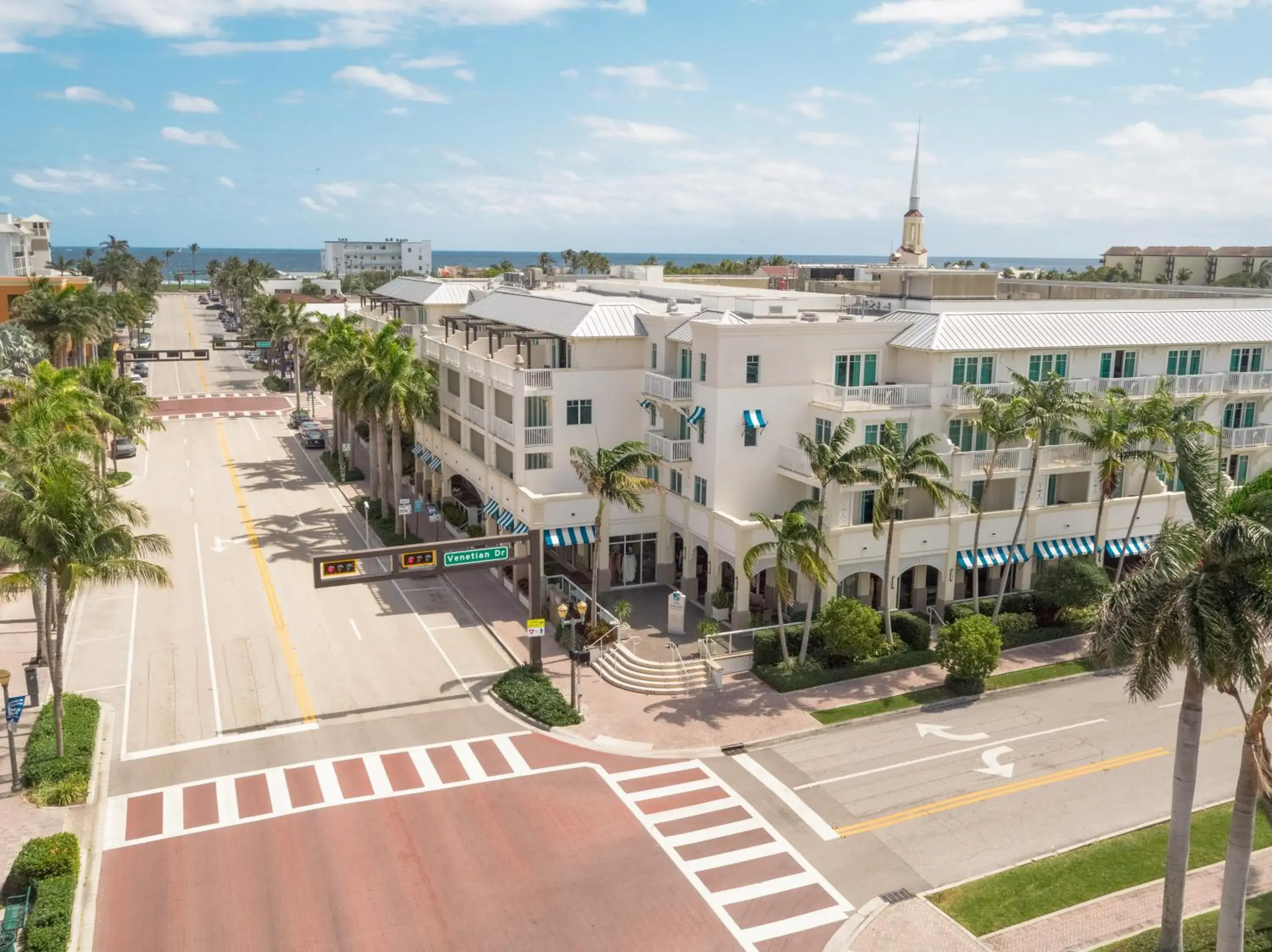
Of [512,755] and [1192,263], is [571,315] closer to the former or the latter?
[512,755]

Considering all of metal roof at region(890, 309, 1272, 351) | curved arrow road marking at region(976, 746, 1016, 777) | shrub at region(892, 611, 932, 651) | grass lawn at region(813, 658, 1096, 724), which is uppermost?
metal roof at region(890, 309, 1272, 351)

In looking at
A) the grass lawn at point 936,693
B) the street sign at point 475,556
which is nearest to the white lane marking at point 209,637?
the street sign at point 475,556

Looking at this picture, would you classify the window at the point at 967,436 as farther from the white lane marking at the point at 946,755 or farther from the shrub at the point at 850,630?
the white lane marking at the point at 946,755

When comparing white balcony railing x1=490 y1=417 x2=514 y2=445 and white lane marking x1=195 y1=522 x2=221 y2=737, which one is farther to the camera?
white balcony railing x1=490 y1=417 x2=514 y2=445

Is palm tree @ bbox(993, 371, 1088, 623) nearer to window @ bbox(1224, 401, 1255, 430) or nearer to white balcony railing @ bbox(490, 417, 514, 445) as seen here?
window @ bbox(1224, 401, 1255, 430)

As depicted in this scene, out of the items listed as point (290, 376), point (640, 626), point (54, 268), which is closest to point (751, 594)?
point (640, 626)

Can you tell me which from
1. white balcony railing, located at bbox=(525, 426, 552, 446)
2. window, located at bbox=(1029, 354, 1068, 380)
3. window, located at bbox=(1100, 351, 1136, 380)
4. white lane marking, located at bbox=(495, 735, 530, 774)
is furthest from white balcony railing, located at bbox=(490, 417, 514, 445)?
window, located at bbox=(1100, 351, 1136, 380)

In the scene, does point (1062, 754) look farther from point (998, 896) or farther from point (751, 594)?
point (751, 594)
